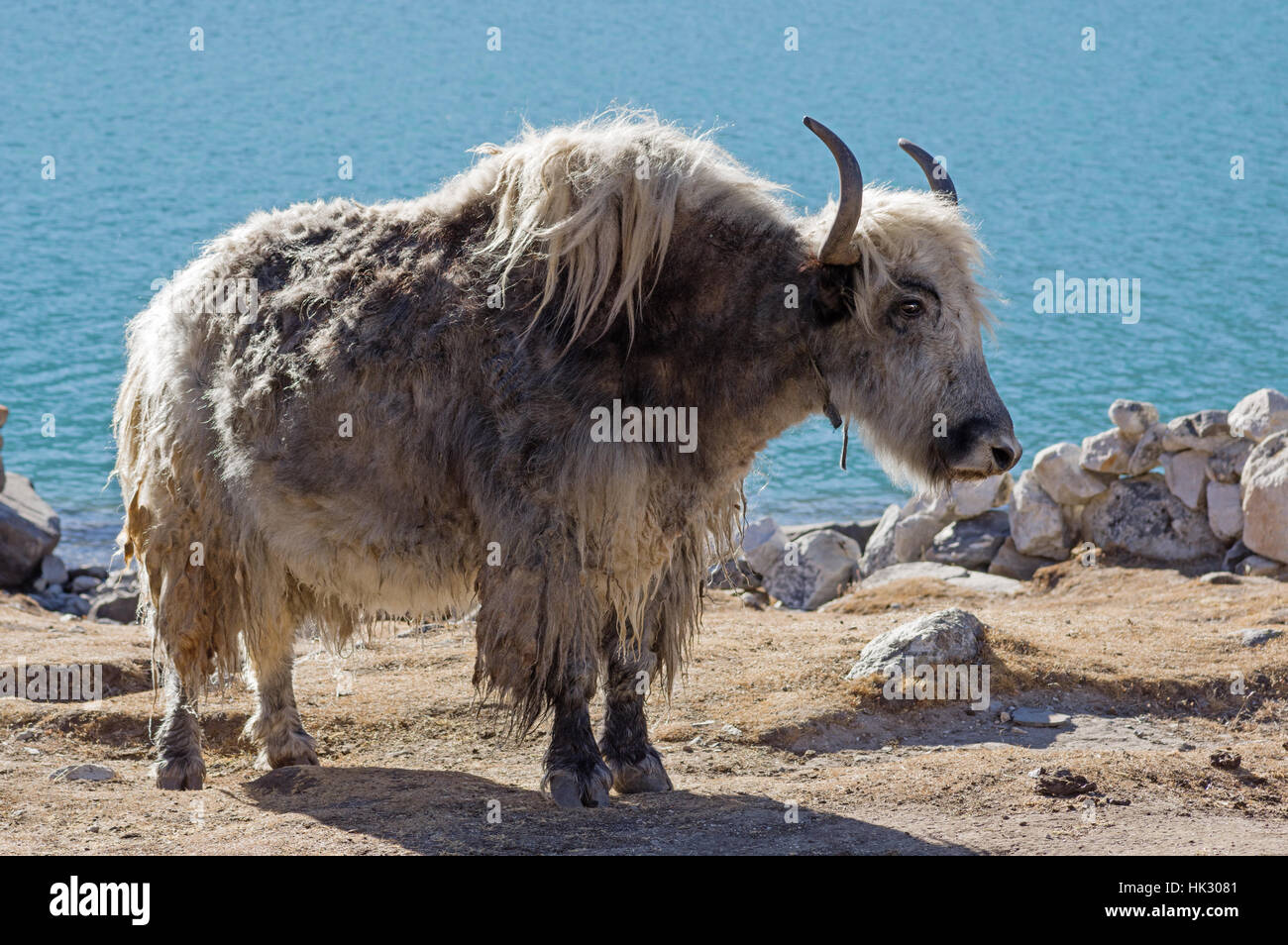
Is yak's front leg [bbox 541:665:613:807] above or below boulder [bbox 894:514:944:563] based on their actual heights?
below

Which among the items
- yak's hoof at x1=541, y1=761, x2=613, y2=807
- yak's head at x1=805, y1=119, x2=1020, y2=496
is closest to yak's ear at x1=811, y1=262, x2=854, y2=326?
yak's head at x1=805, y1=119, x2=1020, y2=496

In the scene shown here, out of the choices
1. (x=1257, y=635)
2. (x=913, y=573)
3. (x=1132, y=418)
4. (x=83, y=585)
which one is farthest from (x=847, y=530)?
(x=83, y=585)

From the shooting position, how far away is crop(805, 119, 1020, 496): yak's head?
4.67 m

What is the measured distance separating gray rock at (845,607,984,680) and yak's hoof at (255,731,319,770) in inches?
104

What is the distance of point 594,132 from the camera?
516cm

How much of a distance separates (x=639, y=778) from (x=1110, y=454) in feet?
21.0

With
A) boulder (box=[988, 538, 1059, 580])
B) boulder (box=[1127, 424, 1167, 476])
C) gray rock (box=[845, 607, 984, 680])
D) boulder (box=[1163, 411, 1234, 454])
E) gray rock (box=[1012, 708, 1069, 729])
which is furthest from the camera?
boulder (box=[988, 538, 1059, 580])

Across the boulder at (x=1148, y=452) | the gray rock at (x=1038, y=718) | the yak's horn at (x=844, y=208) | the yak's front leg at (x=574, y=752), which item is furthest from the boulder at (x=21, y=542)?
the yak's horn at (x=844, y=208)

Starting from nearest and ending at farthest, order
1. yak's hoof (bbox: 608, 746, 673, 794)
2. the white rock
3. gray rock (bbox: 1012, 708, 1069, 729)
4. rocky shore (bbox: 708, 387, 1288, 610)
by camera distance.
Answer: yak's hoof (bbox: 608, 746, 673, 794)
gray rock (bbox: 1012, 708, 1069, 729)
rocky shore (bbox: 708, 387, 1288, 610)
the white rock

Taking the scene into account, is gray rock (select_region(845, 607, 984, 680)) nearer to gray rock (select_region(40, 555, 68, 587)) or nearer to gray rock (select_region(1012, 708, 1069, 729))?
gray rock (select_region(1012, 708, 1069, 729))

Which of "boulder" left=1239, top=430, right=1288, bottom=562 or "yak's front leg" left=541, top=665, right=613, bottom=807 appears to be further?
"boulder" left=1239, top=430, right=1288, bottom=562

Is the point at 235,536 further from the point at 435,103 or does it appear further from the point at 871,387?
the point at 435,103

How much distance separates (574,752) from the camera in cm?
508

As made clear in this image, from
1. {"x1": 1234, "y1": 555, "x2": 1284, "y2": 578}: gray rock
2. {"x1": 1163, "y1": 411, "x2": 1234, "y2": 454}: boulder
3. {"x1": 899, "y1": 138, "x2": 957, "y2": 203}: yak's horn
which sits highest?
{"x1": 899, "y1": 138, "x2": 957, "y2": 203}: yak's horn
